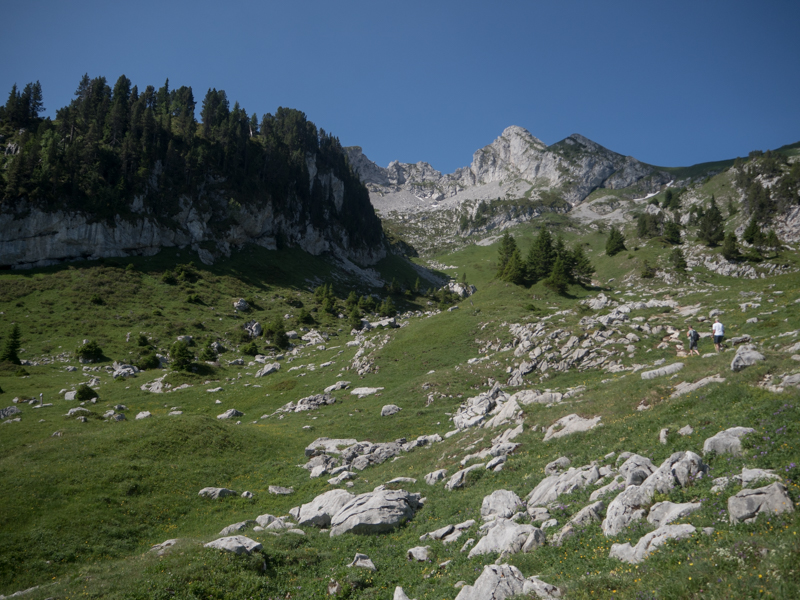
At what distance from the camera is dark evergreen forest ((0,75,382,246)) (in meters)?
90.9

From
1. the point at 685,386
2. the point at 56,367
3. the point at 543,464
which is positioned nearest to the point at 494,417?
the point at 543,464

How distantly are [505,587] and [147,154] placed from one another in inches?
5225

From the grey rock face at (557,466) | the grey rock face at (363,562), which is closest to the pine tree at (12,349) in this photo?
the grey rock face at (363,562)

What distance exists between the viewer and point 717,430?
1263 centimetres

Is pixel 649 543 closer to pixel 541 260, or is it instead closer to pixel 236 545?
pixel 236 545

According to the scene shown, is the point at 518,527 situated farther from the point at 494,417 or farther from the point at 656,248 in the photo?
the point at 656,248

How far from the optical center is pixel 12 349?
53719mm

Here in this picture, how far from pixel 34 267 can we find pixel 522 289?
105 meters

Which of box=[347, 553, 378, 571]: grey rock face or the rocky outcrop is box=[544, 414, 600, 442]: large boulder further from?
the rocky outcrop

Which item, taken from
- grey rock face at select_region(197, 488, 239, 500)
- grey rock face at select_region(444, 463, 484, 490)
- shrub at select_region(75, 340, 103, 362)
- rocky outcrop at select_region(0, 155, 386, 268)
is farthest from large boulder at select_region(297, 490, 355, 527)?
rocky outcrop at select_region(0, 155, 386, 268)

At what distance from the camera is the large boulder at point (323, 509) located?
17109mm

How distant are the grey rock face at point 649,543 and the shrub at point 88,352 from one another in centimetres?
7121

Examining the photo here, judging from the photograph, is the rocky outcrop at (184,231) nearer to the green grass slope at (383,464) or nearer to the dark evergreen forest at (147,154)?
the dark evergreen forest at (147,154)

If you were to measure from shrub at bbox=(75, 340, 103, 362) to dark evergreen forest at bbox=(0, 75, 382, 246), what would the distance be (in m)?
50.5
